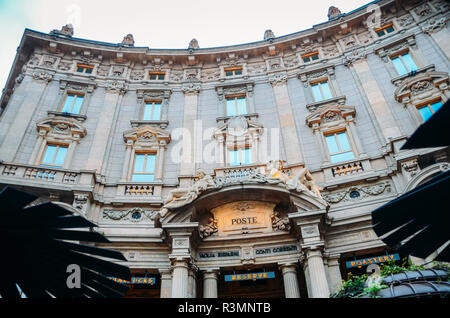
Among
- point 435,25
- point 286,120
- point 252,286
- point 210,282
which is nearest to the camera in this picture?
point 210,282

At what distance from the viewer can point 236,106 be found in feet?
68.2

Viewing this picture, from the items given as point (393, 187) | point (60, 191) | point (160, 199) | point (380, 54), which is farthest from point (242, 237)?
point (380, 54)

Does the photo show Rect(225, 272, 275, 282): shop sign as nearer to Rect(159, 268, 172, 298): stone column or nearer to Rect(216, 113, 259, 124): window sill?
Rect(159, 268, 172, 298): stone column

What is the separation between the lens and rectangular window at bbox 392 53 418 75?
18531 mm

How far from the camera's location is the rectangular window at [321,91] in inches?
778

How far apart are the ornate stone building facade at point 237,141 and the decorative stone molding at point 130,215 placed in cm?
6

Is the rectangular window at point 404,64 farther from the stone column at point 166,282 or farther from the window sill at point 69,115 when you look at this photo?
the window sill at point 69,115

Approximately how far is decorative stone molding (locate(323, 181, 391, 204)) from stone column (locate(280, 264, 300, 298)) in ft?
12.4

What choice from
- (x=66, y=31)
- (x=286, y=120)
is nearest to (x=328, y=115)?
(x=286, y=120)

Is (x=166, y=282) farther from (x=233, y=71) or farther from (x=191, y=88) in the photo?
(x=233, y=71)

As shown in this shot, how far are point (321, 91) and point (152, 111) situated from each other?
434 inches

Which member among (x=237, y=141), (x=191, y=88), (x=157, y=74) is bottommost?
(x=237, y=141)

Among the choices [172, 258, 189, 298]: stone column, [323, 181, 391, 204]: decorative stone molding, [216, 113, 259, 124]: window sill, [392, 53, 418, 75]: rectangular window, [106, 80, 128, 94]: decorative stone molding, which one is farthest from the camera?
[106, 80, 128, 94]: decorative stone molding

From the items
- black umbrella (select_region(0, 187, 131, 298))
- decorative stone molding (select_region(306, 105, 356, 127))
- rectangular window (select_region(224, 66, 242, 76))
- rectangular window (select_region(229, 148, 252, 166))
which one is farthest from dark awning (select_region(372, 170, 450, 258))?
rectangular window (select_region(224, 66, 242, 76))
